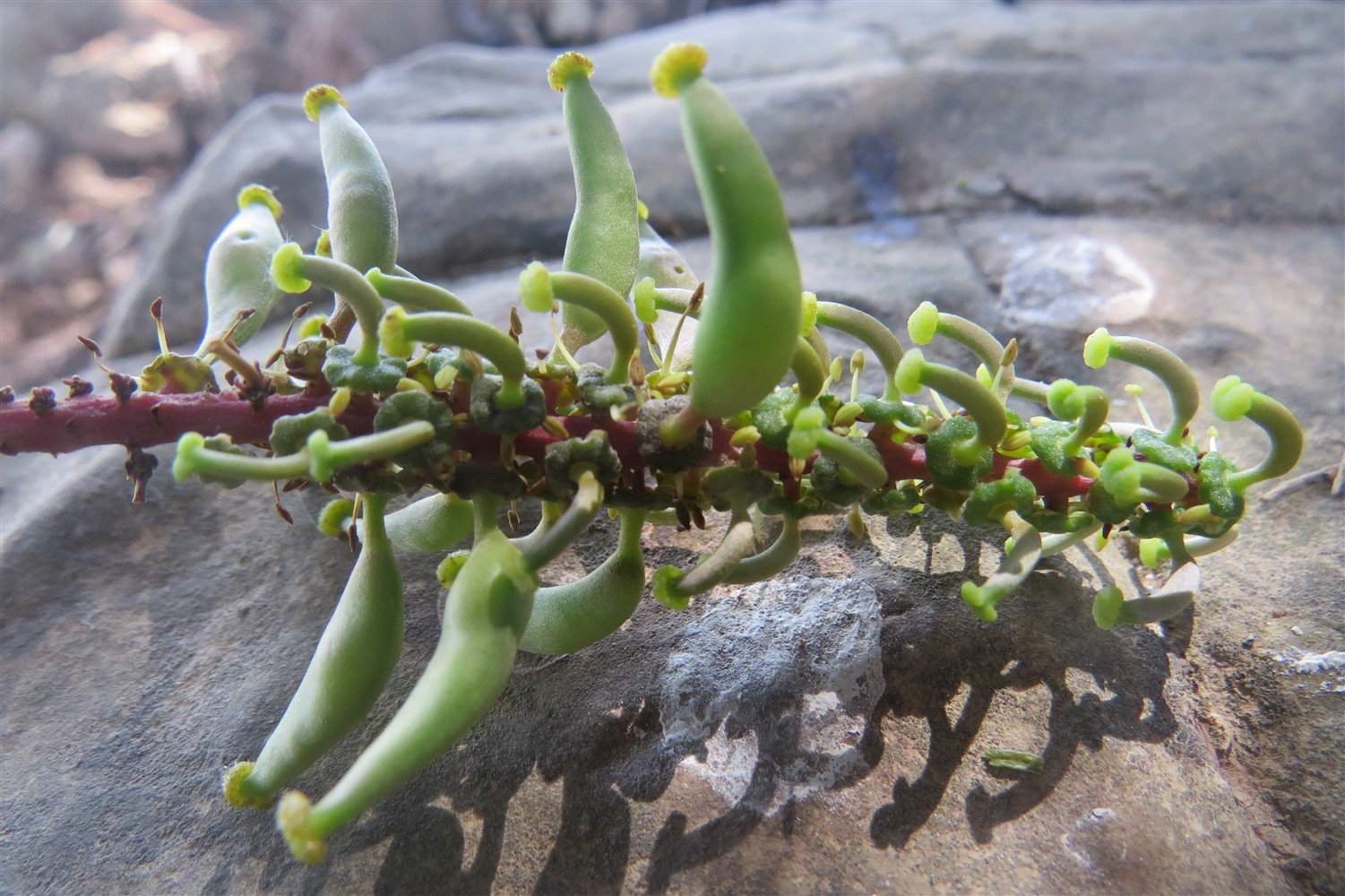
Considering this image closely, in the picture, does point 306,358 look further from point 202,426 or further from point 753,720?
point 753,720

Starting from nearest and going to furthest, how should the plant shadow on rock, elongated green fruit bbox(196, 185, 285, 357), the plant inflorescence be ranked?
the plant inflorescence → the plant shadow on rock → elongated green fruit bbox(196, 185, 285, 357)

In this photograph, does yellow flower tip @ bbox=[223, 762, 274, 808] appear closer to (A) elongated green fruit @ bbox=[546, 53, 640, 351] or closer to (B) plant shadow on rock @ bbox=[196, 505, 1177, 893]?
(B) plant shadow on rock @ bbox=[196, 505, 1177, 893]

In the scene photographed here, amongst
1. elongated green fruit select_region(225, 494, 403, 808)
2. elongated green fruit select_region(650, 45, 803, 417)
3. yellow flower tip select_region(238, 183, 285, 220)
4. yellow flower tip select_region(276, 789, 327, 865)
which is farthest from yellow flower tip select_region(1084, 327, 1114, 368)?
yellow flower tip select_region(238, 183, 285, 220)

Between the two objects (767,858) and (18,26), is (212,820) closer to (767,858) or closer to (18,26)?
(767,858)

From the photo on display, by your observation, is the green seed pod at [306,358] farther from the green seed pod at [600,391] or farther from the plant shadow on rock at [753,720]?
the plant shadow on rock at [753,720]

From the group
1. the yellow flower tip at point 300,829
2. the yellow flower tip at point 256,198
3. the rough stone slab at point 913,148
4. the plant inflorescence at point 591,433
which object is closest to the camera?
the yellow flower tip at point 300,829

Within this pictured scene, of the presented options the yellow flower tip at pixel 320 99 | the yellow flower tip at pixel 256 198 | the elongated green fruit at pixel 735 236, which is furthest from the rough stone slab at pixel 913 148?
the elongated green fruit at pixel 735 236

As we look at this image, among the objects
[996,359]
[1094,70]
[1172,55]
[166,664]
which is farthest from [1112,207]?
[166,664]

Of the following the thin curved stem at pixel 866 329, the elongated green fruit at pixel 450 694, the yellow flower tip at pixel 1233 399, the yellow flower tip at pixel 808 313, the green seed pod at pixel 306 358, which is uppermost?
the green seed pod at pixel 306 358
